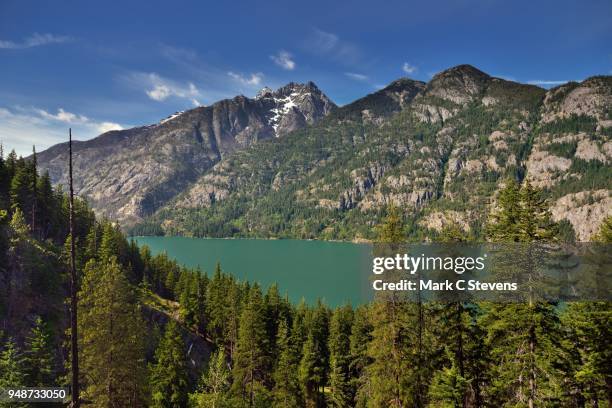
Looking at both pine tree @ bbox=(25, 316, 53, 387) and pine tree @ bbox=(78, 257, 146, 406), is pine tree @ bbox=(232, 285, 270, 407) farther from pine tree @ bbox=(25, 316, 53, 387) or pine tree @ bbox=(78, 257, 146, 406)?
pine tree @ bbox=(78, 257, 146, 406)

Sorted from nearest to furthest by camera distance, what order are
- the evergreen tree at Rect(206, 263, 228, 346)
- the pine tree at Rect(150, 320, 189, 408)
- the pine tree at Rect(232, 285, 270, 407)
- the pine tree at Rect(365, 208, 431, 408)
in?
the pine tree at Rect(365, 208, 431, 408), the pine tree at Rect(150, 320, 189, 408), the pine tree at Rect(232, 285, 270, 407), the evergreen tree at Rect(206, 263, 228, 346)

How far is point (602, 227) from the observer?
2097 cm

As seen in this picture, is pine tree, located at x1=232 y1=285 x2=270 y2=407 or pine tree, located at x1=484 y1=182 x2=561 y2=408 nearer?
pine tree, located at x1=484 y1=182 x2=561 y2=408

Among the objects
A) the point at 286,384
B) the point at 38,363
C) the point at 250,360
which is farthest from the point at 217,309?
the point at 38,363

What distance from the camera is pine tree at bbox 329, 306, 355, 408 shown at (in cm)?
4931

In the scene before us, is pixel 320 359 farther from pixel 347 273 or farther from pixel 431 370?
pixel 347 273

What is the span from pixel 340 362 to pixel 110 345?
39907 millimetres

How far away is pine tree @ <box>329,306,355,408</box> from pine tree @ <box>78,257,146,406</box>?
30297 millimetres

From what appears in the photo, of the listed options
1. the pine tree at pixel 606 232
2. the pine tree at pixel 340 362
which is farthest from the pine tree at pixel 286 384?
the pine tree at pixel 606 232

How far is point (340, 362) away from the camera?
184 ft

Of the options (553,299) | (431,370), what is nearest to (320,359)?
(431,370)

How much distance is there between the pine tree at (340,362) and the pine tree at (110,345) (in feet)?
99.4

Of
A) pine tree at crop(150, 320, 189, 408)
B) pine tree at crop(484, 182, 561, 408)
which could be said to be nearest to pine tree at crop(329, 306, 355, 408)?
pine tree at crop(150, 320, 189, 408)

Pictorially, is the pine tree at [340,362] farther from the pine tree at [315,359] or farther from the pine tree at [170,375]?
the pine tree at [170,375]
